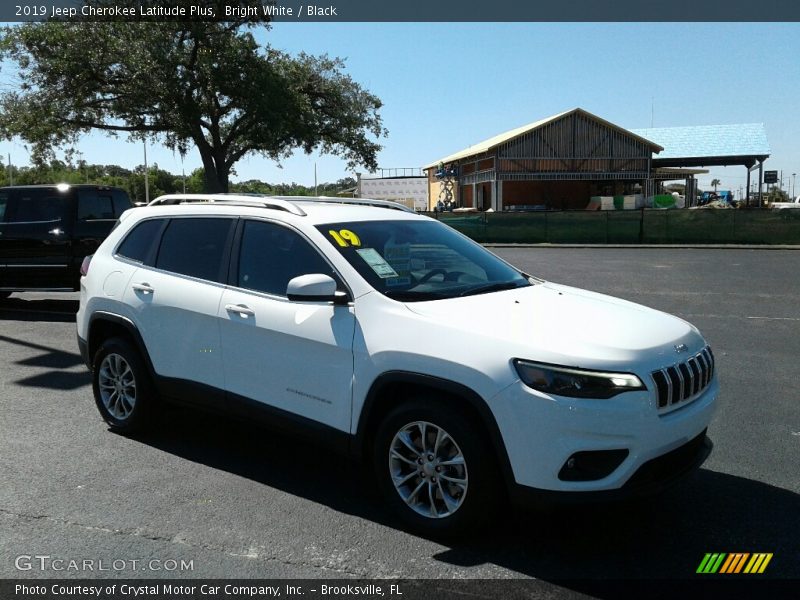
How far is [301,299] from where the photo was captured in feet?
12.8

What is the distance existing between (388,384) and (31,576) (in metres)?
1.88

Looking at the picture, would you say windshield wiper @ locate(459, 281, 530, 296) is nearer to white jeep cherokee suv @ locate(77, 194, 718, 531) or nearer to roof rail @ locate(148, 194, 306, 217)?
white jeep cherokee suv @ locate(77, 194, 718, 531)

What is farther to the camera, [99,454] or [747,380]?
[747,380]

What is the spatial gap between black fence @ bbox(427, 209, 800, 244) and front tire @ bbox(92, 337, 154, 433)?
89.8 feet

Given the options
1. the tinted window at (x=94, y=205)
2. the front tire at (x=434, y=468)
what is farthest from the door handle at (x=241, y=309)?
the tinted window at (x=94, y=205)

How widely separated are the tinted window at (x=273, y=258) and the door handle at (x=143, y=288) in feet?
→ 2.82

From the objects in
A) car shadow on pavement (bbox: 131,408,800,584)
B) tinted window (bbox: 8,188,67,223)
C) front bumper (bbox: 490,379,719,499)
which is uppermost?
tinted window (bbox: 8,188,67,223)

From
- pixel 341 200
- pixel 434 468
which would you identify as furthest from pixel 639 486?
pixel 341 200

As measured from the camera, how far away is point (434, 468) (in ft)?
11.7

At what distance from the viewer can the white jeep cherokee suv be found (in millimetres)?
3250

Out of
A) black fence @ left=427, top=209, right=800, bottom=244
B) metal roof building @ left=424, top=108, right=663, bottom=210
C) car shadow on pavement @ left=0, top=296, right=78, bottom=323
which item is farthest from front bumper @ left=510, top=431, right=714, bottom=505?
metal roof building @ left=424, top=108, right=663, bottom=210

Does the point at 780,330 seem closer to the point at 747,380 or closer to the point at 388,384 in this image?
the point at 747,380

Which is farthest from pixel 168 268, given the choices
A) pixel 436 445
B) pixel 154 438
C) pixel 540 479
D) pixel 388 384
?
pixel 540 479

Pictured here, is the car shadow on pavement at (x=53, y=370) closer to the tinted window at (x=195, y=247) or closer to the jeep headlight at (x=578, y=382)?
the tinted window at (x=195, y=247)
